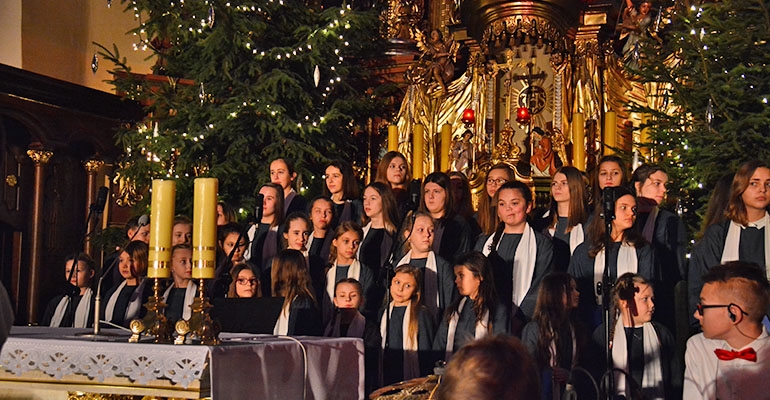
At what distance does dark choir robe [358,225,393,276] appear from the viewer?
23.2 feet

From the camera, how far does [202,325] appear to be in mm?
3686

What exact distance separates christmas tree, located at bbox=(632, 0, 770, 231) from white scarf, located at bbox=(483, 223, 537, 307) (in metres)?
1.09

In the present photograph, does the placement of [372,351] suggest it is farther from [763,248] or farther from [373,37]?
[373,37]

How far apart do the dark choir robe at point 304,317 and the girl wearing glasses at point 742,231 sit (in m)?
2.20

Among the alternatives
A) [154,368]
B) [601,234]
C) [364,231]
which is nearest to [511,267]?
[601,234]

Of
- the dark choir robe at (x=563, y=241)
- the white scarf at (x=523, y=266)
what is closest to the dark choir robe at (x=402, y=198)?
the dark choir robe at (x=563, y=241)

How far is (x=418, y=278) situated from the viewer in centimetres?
620

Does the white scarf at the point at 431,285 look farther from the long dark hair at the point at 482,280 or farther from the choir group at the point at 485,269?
the long dark hair at the point at 482,280

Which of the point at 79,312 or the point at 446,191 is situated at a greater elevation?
the point at 446,191

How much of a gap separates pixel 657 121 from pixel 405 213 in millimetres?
1886

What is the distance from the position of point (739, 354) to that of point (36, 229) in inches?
333

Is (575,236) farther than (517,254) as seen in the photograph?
Yes

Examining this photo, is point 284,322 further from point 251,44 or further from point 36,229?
point 36,229

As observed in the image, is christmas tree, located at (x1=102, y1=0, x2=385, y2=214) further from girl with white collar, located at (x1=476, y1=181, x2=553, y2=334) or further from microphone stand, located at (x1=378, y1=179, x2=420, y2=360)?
girl with white collar, located at (x1=476, y1=181, x2=553, y2=334)
